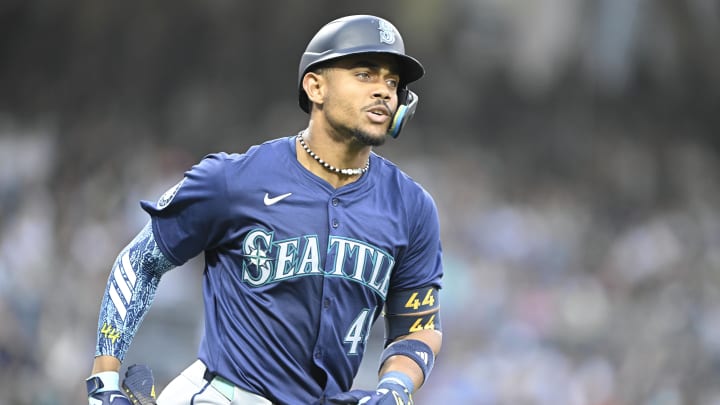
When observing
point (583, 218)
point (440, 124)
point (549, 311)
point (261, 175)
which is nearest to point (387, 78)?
point (261, 175)

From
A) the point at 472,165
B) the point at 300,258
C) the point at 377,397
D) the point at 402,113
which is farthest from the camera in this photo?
the point at 472,165

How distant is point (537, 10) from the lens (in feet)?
54.1

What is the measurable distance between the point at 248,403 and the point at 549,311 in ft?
28.1

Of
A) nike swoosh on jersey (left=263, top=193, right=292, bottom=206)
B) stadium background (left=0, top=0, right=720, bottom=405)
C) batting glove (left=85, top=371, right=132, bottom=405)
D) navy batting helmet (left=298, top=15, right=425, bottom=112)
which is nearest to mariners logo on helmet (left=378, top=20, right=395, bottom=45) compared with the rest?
navy batting helmet (left=298, top=15, right=425, bottom=112)

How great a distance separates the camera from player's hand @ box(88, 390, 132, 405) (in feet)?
11.8

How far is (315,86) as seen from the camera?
3932 millimetres

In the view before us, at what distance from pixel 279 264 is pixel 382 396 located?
0.57 metres

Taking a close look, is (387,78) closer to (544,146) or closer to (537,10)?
(544,146)

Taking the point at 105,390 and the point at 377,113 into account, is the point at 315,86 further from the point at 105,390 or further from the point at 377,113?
the point at 105,390

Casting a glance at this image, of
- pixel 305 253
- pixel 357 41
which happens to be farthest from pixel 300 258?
pixel 357 41

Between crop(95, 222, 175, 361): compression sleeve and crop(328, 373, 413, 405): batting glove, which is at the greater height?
crop(95, 222, 175, 361): compression sleeve

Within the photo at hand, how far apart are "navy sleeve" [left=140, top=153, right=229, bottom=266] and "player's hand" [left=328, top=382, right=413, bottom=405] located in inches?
27.7

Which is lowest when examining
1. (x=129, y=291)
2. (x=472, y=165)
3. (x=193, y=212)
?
(x=129, y=291)

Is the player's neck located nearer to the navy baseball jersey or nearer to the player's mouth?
the navy baseball jersey
